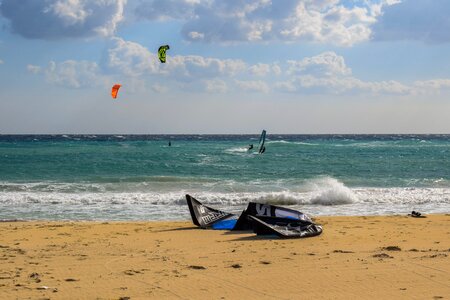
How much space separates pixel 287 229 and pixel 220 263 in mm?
3028

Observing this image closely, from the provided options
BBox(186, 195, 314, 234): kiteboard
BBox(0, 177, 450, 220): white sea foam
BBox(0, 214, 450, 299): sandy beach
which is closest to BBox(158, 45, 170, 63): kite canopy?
BBox(0, 177, 450, 220): white sea foam

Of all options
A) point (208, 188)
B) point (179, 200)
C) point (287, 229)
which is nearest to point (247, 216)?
point (287, 229)

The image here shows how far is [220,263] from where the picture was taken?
30.8ft

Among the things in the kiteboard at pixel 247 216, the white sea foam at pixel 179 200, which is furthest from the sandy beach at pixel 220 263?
the white sea foam at pixel 179 200

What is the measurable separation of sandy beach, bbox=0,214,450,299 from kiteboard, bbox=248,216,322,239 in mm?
249

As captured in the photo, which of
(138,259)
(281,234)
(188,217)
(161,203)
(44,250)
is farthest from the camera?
(161,203)

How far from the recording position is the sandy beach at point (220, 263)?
7531mm

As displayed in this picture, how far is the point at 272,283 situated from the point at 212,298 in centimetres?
107

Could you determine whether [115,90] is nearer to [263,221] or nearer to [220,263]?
[263,221]

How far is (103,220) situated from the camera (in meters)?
15.9

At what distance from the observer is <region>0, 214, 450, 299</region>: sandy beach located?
24.7ft

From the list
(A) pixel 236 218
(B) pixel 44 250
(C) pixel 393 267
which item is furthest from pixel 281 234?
(B) pixel 44 250

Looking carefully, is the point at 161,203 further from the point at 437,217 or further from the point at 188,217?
the point at 437,217

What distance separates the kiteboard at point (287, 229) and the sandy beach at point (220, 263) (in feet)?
0.82
